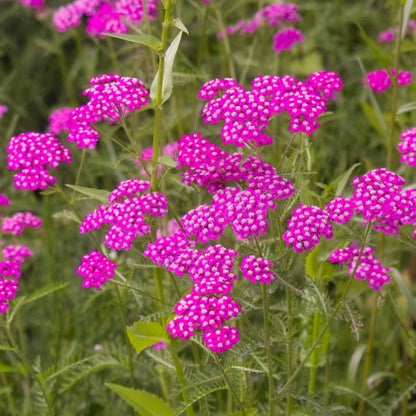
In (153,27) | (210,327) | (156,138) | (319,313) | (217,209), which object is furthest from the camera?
(153,27)

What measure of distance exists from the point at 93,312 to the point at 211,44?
8.38 ft

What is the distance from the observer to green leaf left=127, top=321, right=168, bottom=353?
212 centimetres

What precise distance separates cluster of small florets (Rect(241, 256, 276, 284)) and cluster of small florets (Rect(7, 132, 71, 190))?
709 millimetres

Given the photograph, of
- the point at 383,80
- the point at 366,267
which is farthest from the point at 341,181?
→ the point at 383,80

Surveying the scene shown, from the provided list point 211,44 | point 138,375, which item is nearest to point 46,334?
point 138,375

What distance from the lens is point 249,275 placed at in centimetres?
183

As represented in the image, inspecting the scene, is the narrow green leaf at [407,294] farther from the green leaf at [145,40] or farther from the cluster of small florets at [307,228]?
the green leaf at [145,40]

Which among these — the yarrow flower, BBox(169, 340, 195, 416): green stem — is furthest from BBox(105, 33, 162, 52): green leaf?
the yarrow flower

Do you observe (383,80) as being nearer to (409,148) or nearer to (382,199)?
(409,148)

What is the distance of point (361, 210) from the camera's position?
1974 mm

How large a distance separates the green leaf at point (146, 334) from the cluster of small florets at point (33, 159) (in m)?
0.54

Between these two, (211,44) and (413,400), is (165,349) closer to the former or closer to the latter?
(413,400)

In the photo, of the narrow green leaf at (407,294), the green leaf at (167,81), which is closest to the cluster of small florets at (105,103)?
the green leaf at (167,81)

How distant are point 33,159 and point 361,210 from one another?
1053 millimetres
